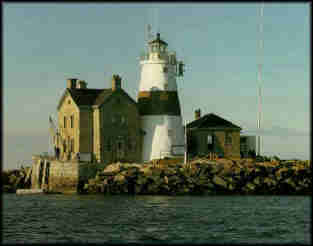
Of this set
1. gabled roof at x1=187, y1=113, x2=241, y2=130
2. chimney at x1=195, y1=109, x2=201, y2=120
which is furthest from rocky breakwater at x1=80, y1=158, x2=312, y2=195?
chimney at x1=195, y1=109, x2=201, y2=120

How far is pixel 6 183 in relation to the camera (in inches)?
1694

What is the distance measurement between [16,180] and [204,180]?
562 inches

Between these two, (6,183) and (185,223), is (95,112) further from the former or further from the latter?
(185,223)

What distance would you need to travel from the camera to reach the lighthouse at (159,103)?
139 feet

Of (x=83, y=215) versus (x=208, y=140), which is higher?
(x=208, y=140)

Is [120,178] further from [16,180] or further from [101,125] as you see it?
[16,180]

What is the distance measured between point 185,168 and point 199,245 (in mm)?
21315

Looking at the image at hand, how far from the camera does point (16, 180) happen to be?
1692 inches

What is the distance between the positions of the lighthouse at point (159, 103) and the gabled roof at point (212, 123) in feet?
9.43

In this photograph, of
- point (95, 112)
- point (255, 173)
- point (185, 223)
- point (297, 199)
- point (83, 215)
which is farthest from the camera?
point (95, 112)

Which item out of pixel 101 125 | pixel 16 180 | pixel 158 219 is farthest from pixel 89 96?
pixel 158 219

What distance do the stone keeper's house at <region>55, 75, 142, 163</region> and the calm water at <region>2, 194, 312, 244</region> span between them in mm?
5995

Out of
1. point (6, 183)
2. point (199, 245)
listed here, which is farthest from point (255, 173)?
point (199, 245)

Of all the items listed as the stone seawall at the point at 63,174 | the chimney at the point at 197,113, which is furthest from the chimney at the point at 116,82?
the chimney at the point at 197,113
